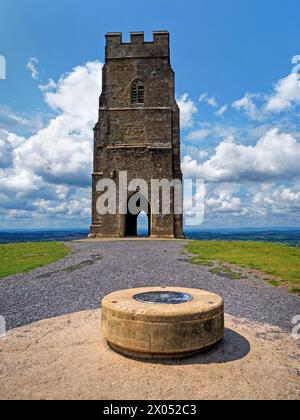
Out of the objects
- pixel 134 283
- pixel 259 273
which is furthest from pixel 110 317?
pixel 259 273

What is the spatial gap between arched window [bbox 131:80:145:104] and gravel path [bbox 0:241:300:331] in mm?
15819

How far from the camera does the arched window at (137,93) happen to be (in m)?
24.0

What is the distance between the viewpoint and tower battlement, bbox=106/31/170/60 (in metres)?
23.8

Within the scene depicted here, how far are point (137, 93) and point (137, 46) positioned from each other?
3.80 metres

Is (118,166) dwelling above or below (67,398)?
above

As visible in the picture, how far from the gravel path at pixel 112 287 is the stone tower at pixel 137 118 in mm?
11512

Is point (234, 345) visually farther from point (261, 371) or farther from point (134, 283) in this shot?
point (134, 283)

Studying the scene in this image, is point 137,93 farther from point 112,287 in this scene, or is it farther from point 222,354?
point 222,354

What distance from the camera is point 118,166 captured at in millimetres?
22984

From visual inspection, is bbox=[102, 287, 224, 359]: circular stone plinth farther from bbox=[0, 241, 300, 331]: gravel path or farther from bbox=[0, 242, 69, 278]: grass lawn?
bbox=[0, 242, 69, 278]: grass lawn

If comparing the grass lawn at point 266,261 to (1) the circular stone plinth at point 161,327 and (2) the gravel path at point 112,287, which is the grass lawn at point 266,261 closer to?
(2) the gravel path at point 112,287

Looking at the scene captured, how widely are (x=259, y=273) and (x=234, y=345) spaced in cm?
575
